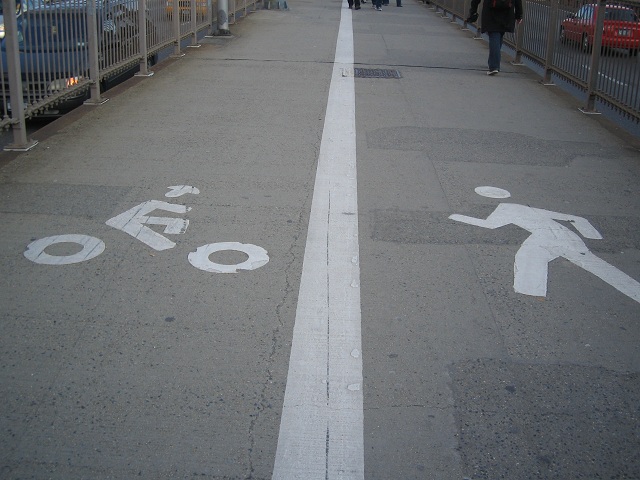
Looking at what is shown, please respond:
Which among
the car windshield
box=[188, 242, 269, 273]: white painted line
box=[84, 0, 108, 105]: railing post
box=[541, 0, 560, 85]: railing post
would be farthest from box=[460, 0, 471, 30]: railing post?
Result: box=[188, 242, 269, 273]: white painted line

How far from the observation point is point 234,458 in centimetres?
358

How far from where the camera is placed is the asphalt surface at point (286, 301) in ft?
12.2

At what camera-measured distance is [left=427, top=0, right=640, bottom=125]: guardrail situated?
10.4 m

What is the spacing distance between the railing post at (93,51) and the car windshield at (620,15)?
6.89 meters

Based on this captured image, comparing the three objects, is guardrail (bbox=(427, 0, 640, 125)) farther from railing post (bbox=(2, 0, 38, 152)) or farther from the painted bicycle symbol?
railing post (bbox=(2, 0, 38, 152))

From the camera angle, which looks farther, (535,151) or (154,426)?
(535,151)

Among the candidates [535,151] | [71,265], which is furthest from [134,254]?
[535,151]

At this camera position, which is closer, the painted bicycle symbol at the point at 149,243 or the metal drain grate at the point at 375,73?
the painted bicycle symbol at the point at 149,243

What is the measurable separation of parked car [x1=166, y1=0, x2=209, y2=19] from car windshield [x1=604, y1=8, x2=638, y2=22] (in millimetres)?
7865

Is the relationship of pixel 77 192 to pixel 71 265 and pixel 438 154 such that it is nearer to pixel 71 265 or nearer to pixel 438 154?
pixel 71 265

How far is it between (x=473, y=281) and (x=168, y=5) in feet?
36.7

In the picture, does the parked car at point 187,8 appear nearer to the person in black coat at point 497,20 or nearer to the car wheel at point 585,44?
the person in black coat at point 497,20

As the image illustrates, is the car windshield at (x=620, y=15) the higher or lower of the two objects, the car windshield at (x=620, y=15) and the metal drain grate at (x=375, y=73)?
the higher

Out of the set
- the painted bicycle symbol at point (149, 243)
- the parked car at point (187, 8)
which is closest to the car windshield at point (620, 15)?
the painted bicycle symbol at point (149, 243)
